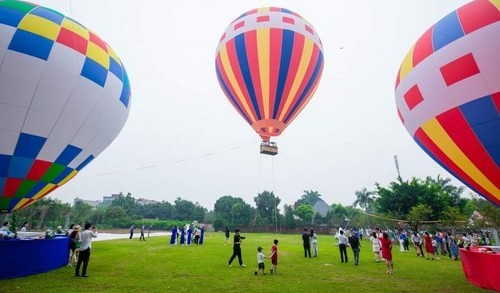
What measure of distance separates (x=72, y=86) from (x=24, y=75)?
142 centimetres

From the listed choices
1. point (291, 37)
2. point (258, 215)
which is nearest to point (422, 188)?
point (291, 37)

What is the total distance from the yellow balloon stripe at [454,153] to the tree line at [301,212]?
1656cm

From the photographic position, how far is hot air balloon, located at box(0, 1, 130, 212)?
31.3 feet

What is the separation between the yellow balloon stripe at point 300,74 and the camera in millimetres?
18328

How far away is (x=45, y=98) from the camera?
10.0 metres

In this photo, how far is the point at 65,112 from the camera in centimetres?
1061

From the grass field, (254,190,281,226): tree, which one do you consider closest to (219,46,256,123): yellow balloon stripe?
the grass field

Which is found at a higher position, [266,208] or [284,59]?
[284,59]

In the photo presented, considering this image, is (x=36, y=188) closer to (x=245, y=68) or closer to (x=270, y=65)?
(x=245, y=68)

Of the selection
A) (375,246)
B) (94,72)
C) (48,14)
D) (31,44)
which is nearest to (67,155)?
(94,72)

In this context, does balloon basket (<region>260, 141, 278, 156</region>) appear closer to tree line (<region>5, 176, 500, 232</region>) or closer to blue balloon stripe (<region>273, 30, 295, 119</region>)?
blue balloon stripe (<region>273, 30, 295, 119</region>)

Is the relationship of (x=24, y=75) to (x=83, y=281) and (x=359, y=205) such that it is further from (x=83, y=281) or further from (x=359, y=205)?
(x=359, y=205)

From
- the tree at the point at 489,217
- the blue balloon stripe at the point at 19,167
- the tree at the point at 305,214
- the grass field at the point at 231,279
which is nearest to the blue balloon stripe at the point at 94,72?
the blue balloon stripe at the point at 19,167

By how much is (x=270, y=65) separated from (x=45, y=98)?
1194cm
